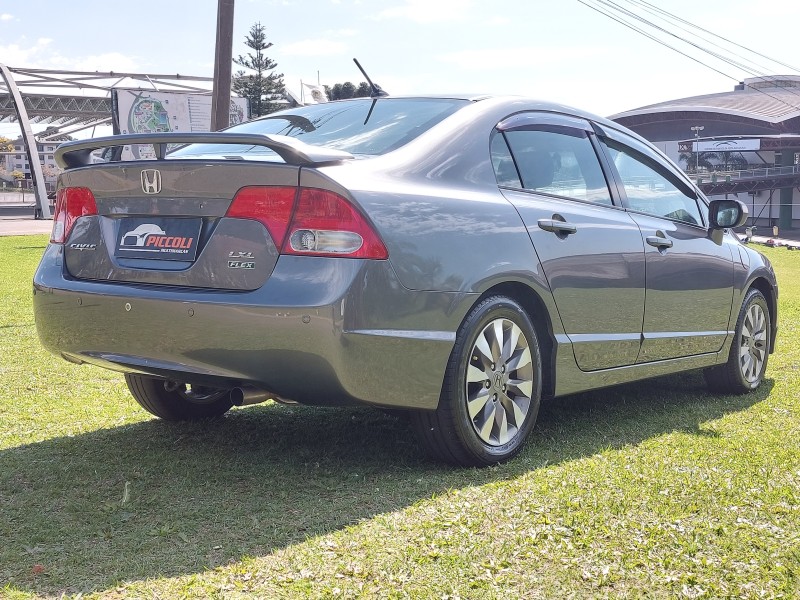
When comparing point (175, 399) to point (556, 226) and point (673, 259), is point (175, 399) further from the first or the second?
point (673, 259)

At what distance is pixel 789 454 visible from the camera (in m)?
4.38

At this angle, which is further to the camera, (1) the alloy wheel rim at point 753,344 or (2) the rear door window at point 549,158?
(1) the alloy wheel rim at point 753,344

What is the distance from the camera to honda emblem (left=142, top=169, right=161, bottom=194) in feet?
12.4

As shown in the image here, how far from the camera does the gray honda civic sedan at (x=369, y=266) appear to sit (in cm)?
350

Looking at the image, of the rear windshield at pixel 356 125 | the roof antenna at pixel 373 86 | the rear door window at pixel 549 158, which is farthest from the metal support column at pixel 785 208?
the rear windshield at pixel 356 125

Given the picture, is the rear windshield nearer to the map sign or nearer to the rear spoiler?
the rear spoiler

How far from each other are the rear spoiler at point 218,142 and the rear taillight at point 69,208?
15 centimetres

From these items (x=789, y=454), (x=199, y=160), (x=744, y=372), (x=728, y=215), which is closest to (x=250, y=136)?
(x=199, y=160)

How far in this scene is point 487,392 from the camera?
405 cm

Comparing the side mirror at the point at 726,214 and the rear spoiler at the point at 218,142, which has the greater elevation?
the rear spoiler at the point at 218,142

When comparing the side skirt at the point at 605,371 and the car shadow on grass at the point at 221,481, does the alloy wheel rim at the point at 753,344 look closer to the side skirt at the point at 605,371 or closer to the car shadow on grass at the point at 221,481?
the side skirt at the point at 605,371

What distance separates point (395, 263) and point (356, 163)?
A: 0.44m

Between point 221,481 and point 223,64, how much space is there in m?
9.88

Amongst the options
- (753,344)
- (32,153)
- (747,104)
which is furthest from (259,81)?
(753,344)
